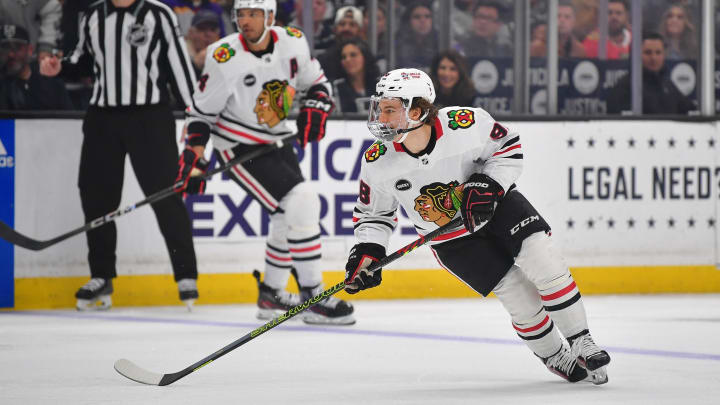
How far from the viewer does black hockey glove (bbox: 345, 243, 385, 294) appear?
3311 millimetres

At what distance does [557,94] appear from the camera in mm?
6133

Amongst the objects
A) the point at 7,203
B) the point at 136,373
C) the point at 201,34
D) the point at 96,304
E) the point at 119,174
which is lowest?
the point at 96,304

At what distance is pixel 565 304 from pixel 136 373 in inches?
46.2

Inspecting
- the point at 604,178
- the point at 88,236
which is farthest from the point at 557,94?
the point at 88,236

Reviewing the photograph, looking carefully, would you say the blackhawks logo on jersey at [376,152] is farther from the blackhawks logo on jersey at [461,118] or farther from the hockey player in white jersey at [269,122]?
the hockey player in white jersey at [269,122]

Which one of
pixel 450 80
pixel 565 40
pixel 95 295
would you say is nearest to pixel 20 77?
pixel 95 295

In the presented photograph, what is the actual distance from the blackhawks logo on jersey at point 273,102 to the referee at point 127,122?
0.50 m

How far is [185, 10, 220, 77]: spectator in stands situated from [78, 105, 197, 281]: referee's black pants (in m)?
0.61

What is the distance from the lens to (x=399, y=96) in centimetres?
326

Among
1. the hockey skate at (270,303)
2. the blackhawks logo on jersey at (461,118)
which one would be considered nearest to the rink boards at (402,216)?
the hockey skate at (270,303)

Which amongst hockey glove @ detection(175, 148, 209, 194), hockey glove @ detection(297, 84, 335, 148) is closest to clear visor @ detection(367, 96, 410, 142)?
hockey glove @ detection(297, 84, 335, 148)

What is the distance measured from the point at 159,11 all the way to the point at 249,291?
1292mm

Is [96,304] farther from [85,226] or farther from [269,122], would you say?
[269,122]

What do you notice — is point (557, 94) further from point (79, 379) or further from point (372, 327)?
point (79, 379)
